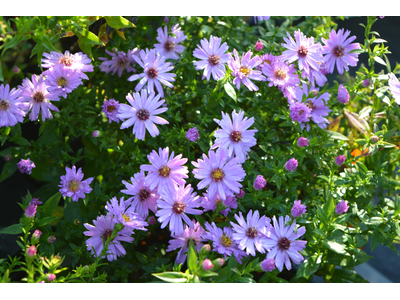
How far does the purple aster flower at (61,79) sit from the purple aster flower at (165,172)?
0.39 meters

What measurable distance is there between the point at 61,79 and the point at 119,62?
0.32 m

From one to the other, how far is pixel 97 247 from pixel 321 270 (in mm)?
921

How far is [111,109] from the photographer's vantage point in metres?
1.25

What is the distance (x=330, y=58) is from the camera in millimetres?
1370

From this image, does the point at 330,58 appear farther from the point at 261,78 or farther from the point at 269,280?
the point at 269,280

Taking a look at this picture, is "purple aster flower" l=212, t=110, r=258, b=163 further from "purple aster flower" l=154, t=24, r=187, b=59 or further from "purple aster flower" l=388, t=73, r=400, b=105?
"purple aster flower" l=388, t=73, r=400, b=105

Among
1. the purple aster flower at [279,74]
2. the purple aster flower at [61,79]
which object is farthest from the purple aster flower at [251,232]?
the purple aster flower at [61,79]

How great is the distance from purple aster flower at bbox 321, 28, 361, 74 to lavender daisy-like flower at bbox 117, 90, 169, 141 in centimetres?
69

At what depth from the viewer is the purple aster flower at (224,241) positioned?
3.59ft

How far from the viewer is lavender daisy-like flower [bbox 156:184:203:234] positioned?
1097 millimetres

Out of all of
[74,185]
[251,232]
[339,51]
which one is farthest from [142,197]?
[339,51]

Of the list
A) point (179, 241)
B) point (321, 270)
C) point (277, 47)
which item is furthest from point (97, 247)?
point (277, 47)

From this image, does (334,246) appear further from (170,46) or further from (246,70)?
(170,46)

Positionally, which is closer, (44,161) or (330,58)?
(330,58)
